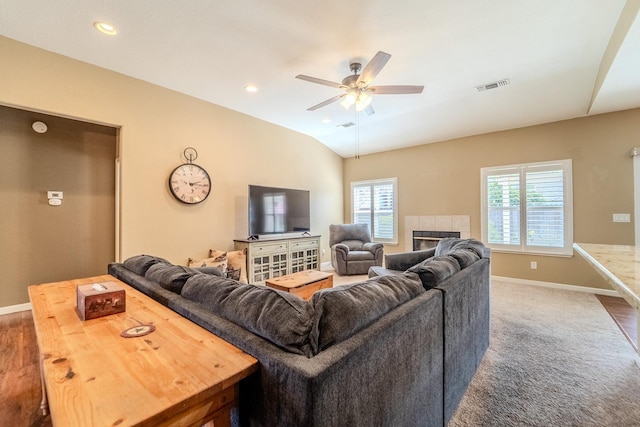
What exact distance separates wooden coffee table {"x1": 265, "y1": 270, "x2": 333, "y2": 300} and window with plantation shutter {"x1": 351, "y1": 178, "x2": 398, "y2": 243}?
302 cm

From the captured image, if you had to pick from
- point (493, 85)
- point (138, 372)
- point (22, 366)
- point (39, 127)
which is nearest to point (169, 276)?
point (138, 372)

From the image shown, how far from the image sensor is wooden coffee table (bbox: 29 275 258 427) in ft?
2.11

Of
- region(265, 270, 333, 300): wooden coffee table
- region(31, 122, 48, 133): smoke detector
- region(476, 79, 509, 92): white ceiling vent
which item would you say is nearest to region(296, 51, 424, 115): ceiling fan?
region(476, 79, 509, 92): white ceiling vent

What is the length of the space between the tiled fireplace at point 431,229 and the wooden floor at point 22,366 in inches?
85.1

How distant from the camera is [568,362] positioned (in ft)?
7.14

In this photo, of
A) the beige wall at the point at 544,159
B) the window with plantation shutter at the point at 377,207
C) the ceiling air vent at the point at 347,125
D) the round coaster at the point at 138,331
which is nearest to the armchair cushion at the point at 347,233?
A: the window with plantation shutter at the point at 377,207

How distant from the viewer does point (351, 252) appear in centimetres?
522

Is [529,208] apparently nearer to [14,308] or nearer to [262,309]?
[262,309]

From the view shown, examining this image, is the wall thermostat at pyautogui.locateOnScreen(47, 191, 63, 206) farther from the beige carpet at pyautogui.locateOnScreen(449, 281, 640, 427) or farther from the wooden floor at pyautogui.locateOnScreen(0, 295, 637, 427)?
the beige carpet at pyautogui.locateOnScreen(449, 281, 640, 427)

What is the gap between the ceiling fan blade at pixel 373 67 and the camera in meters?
2.29

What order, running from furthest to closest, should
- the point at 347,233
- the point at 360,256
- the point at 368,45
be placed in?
the point at 347,233, the point at 360,256, the point at 368,45

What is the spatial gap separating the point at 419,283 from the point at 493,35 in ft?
8.56

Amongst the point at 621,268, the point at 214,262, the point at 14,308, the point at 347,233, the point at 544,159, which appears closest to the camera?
the point at 621,268

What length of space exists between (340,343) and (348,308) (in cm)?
13
